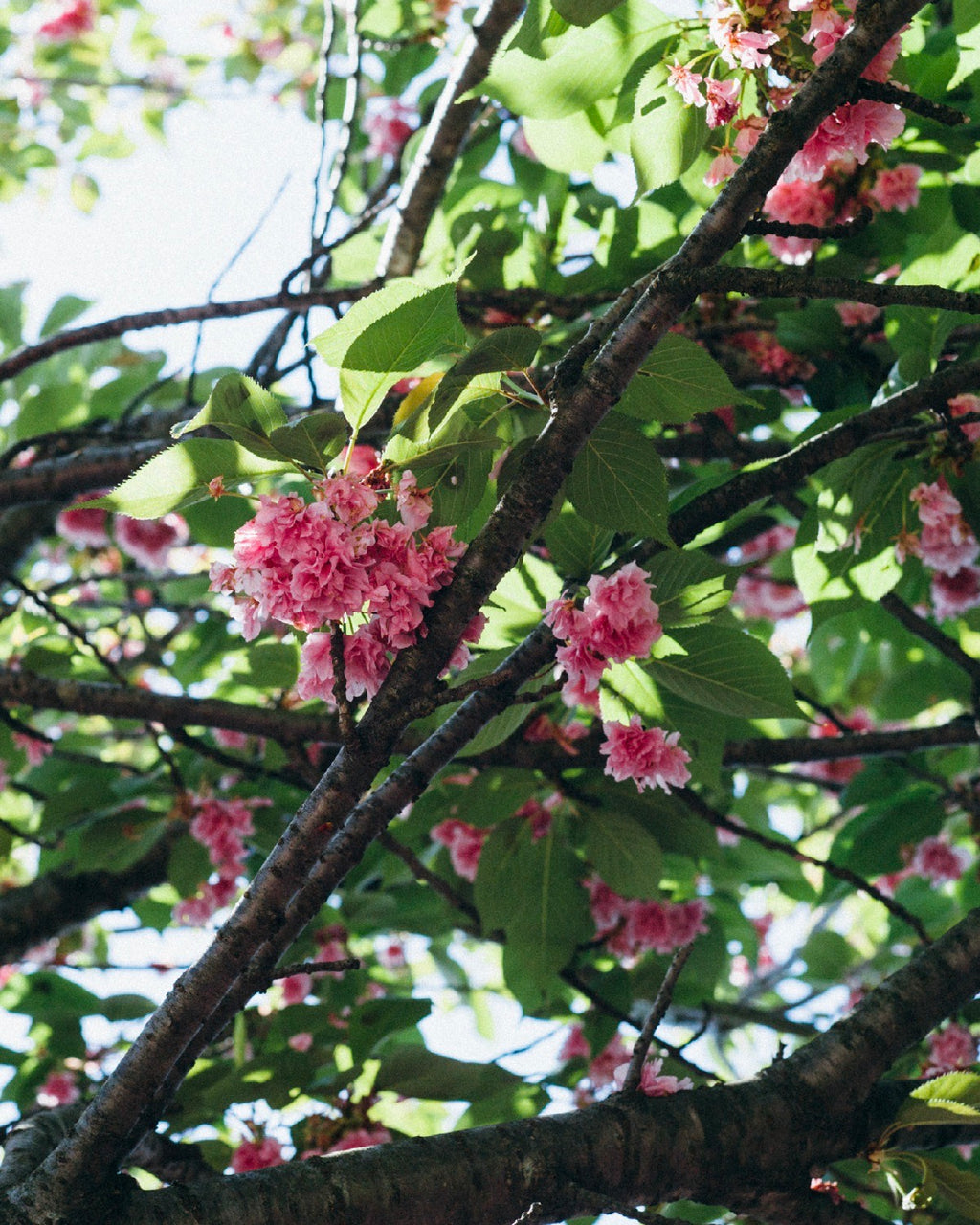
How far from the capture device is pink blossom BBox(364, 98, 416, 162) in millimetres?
4750

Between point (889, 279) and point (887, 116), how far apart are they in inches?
37.8

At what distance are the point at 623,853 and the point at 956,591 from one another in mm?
1242

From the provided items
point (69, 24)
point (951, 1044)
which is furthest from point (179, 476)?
point (69, 24)

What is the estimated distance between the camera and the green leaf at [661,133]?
192cm

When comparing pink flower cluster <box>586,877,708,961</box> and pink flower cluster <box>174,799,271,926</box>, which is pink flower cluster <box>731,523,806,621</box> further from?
pink flower cluster <box>174,799,271,926</box>

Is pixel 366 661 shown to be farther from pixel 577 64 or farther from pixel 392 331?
pixel 577 64

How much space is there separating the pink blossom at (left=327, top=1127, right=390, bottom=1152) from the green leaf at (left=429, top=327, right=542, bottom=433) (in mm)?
2012

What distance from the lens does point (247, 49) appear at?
6016 millimetres

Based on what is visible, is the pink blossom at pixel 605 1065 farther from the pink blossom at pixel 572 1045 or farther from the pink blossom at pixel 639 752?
the pink blossom at pixel 639 752

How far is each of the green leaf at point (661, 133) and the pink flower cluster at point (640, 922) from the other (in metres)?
1.97

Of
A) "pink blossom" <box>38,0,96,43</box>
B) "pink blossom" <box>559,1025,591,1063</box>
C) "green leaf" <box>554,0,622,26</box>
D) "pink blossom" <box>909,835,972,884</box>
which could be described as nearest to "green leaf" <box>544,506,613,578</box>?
"green leaf" <box>554,0,622,26</box>

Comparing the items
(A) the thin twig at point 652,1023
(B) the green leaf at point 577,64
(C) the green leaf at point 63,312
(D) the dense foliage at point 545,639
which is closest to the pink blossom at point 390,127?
(D) the dense foliage at point 545,639

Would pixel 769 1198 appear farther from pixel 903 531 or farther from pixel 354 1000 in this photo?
pixel 354 1000

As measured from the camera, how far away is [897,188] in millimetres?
2576
